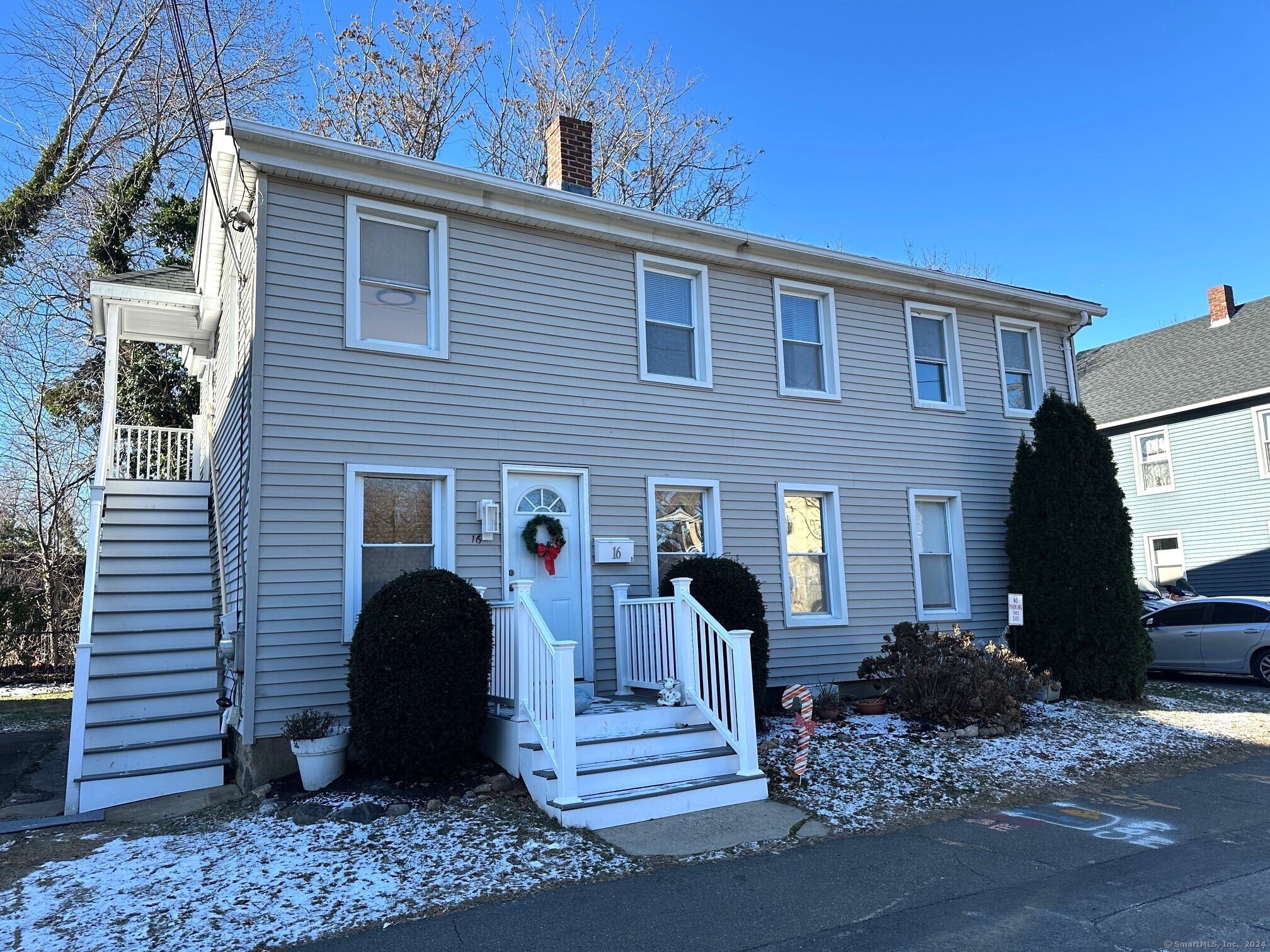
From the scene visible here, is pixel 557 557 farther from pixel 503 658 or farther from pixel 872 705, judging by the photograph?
pixel 872 705

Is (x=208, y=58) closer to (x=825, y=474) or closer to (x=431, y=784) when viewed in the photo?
(x=825, y=474)

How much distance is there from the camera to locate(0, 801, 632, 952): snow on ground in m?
4.74

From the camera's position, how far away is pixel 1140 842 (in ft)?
20.4

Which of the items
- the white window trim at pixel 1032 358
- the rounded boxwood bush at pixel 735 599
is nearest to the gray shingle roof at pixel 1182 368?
the white window trim at pixel 1032 358

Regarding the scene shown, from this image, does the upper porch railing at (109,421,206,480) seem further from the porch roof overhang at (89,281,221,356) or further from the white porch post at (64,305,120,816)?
the porch roof overhang at (89,281,221,356)

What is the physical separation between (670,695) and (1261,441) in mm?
18183

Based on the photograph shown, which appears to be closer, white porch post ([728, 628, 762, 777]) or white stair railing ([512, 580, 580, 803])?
white stair railing ([512, 580, 580, 803])

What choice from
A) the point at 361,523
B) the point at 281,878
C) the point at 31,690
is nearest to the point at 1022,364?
the point at 361,523

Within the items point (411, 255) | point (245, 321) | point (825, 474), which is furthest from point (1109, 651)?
point (245, 321)

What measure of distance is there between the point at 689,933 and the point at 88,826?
509 centimetres

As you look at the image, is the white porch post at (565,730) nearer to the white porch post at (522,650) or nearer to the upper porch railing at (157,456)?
the white porch post at (522,650)

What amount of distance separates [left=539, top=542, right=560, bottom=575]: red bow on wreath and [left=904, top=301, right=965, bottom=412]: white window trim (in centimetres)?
605

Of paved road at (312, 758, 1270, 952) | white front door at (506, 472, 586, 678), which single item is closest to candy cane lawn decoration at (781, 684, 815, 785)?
paved road at (312, 758, 1270, 952)

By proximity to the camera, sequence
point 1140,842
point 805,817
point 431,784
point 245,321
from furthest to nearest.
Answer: point 245,321 < point 431,784 < point 805,817 < point 1140,842
